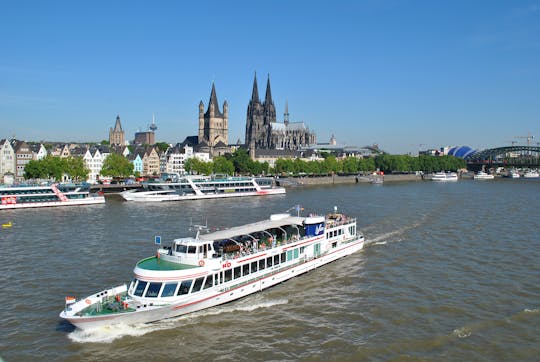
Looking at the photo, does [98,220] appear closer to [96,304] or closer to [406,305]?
[96,304]

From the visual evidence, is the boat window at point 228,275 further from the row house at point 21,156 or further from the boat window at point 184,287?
the row house at point 21,156

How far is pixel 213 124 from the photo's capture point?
190250 millimetres

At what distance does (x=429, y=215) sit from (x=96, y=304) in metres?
47.3

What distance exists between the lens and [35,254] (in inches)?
1378

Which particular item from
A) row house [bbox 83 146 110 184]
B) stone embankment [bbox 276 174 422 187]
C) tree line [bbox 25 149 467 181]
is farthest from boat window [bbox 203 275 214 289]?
row house [bbox 83 146 110 184]

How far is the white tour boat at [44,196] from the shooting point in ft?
216

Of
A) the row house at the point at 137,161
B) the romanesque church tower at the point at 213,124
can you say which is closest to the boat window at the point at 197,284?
the row house at the point at 137,161

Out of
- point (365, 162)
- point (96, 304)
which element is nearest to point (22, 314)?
point (96, 304)

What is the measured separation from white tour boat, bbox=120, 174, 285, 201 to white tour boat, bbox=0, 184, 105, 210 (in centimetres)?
770

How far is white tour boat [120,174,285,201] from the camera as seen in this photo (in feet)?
256

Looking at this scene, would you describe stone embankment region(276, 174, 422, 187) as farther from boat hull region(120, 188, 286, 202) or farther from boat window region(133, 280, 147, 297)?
boat window region(133, 280, 147, 297)

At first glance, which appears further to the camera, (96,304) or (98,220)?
(98,220)

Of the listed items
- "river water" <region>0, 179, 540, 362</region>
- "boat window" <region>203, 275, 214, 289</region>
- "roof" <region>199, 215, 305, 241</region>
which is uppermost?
"roof" <region>199, 215, 305, 241</region>

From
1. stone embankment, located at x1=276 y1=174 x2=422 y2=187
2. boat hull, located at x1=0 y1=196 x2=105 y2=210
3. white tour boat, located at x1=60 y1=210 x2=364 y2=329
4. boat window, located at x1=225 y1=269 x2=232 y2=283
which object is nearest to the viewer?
white tour boat, located at x1=60 y1=210 x2=364 y2=329
